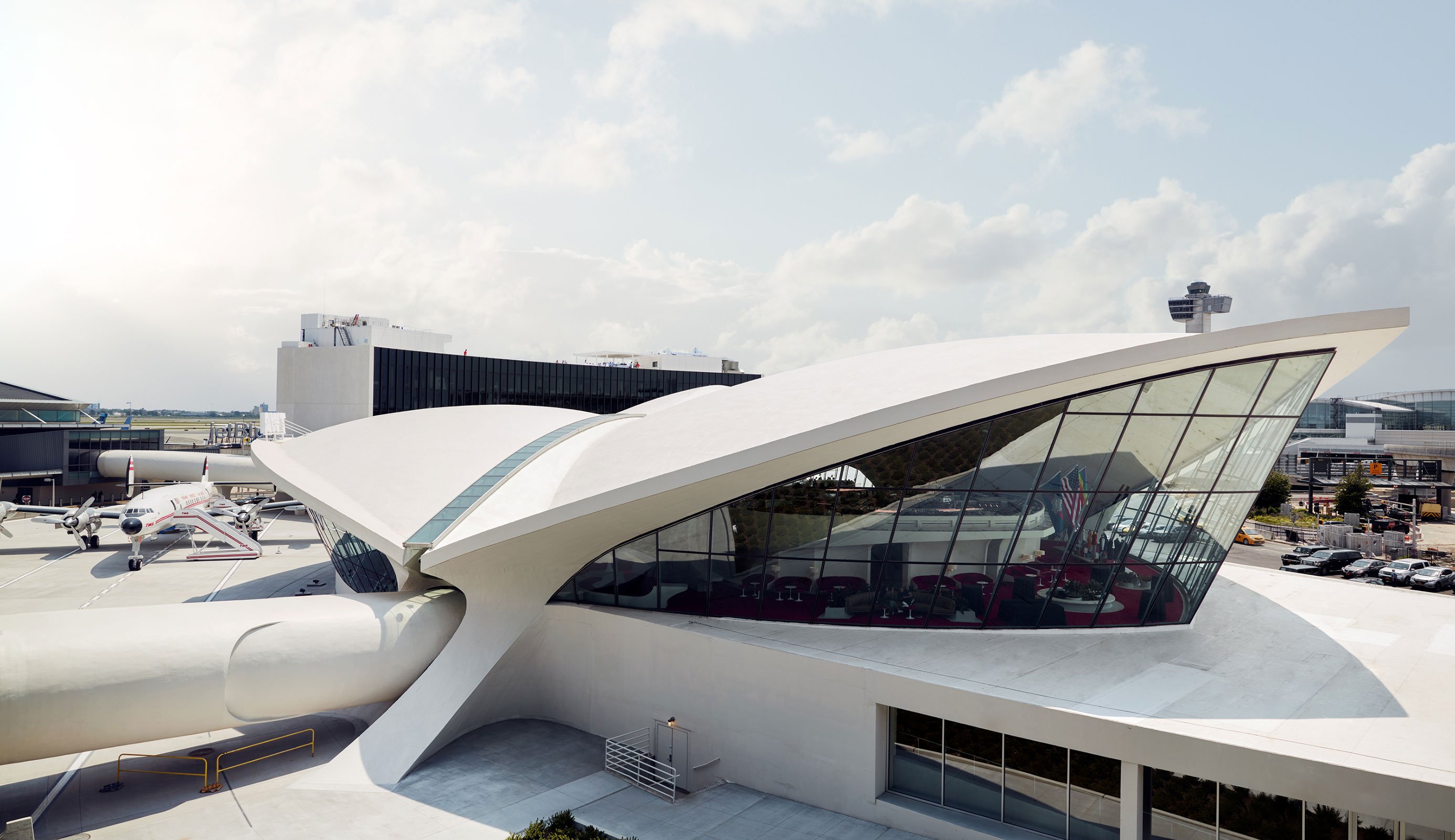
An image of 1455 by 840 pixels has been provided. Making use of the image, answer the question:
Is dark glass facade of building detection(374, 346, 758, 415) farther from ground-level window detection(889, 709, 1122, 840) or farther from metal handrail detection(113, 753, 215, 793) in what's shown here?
ground-level window detection(889, 709, 1122, 840)

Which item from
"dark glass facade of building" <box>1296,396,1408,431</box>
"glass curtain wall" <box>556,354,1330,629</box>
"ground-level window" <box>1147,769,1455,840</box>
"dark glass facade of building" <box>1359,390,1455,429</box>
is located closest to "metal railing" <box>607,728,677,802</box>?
"glass curtain wall" <box>556,354,1330,629</box>

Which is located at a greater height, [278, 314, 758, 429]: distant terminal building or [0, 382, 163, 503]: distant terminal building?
[278, 314, 758, 429]: distant terminal building

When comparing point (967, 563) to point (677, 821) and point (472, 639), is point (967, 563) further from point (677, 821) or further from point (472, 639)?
point (472, 639)

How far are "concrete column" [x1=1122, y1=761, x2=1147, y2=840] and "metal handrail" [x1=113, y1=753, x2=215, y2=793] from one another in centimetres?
1808

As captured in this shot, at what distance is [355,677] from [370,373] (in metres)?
48.4

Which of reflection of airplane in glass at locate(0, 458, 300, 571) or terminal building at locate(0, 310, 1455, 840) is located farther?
reflection of airplane in glass at locate(0, 458, 300, 571)

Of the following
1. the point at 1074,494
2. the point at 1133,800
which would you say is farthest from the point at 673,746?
the point at 1074,494

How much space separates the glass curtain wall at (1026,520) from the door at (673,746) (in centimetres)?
297

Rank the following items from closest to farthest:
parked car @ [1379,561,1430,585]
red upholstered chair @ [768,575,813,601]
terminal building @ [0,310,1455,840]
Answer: terminal building @ [0,310,1455,840]
red upholstered chair @ [768,575,813,601]
parked car @ [1379,561,1430,585]

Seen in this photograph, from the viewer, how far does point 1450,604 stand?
2259 cm

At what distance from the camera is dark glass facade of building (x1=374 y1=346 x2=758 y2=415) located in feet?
210

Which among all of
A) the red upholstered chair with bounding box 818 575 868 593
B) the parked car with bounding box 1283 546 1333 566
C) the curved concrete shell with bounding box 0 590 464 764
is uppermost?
the red upholstered chair with bounding box 818 575 868 593

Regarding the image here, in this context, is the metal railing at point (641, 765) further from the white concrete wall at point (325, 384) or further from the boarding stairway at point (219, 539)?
the white concrete wall at point (325, 384)

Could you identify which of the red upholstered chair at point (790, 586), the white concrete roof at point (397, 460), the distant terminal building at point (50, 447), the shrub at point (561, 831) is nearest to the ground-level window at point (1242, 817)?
the red upholstered chair at point (790, 586)
